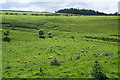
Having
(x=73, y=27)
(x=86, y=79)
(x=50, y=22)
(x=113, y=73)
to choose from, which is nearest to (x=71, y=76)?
(x=86, y=79)

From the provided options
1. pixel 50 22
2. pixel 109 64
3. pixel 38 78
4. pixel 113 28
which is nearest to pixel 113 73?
pixel 109 64

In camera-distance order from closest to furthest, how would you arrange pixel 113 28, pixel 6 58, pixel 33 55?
pixel 6 58 → pixel 33 55 → pixel 113 28

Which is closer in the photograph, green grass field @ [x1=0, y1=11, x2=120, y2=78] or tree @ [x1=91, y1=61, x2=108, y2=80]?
tree @ [x1=91, y1=61, x2=108, y2=80]

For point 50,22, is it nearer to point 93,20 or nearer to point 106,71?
point 93,20

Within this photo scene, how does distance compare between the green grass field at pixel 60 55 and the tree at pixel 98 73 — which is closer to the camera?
the tree at pixel 98 73

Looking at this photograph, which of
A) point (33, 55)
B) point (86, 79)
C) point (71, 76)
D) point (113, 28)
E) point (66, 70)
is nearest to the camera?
point (86, 79)

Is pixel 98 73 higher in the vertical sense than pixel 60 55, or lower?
higher

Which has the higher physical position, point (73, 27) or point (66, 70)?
point (73, 27)

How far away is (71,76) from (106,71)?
14.9 ft

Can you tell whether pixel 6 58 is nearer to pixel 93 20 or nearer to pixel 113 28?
pixel 113 28

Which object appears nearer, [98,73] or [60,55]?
[98,73]

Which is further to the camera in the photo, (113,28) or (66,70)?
(113,28)

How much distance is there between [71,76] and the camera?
20812mm

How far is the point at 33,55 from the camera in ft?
167
